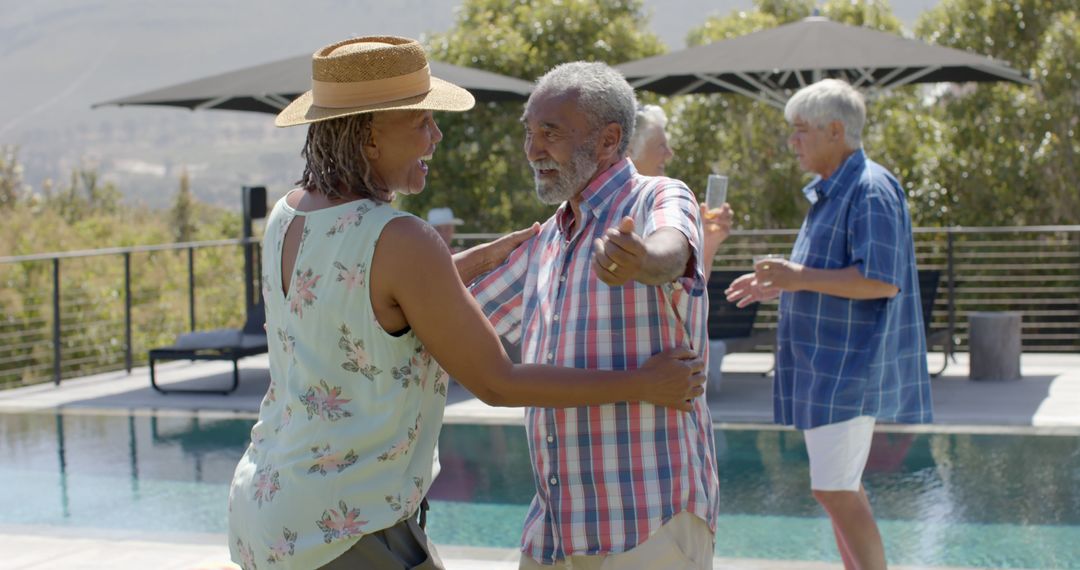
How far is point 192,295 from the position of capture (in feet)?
37.1

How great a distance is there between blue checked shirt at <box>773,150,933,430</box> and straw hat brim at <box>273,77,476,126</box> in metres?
1.67

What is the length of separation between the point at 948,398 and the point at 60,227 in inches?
717

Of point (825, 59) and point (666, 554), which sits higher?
Result: point (825, 59)

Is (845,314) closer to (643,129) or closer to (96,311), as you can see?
(643,129)

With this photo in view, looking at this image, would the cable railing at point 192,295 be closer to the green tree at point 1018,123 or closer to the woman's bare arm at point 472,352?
the green tree at point 1018,123

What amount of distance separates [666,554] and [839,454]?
4.90 feet

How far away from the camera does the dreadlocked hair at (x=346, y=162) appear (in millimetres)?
2275

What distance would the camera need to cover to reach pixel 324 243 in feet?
7.27

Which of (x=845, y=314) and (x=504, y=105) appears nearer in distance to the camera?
(x=845, y=314)

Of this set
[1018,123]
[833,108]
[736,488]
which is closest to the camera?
[833,108]

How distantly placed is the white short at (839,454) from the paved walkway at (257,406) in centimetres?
103

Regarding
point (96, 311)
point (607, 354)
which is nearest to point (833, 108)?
point (607, 354)

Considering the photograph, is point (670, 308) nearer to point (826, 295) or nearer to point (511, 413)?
point (826, 295)

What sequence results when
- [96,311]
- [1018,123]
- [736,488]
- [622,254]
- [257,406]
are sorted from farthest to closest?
1. [96,311]
2. [1018,123]
3. [257,406]
4. [736,488]
5. [622,254]
